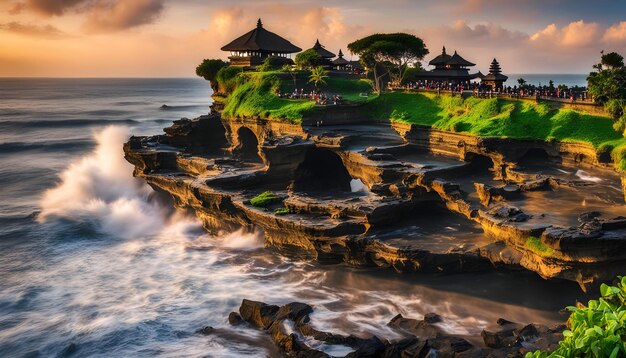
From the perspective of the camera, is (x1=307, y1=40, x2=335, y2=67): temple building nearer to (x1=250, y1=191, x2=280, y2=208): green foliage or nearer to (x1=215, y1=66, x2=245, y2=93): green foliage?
(x1=215, y1=66, x2=245, y2=93): green foliage

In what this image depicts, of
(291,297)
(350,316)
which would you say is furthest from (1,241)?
(350,316)

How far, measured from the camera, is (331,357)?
23.6 meters

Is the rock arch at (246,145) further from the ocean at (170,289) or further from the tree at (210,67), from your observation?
the tree at (210,67)

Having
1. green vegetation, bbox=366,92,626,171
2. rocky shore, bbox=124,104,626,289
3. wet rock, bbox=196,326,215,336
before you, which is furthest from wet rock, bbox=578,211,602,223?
wet rock, bbox=196,326,215,336

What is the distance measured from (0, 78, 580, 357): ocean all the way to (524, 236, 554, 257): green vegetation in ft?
9.81

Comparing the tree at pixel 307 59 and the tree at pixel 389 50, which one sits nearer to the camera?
the tree at pixel 389 50

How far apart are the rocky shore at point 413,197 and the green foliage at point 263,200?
1.33ft

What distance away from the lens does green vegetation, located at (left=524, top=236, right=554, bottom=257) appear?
84.3 ft

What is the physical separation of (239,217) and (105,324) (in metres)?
13.9

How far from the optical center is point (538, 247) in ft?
85.9

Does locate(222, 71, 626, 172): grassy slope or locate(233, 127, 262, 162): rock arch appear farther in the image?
locate(233, 127, 262, 162): rock arch

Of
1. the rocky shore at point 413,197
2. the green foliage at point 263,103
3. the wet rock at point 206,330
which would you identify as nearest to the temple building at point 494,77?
the rocky shore at point 413,197

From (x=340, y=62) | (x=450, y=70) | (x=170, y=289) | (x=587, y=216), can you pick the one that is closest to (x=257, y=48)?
(x=340, y=62)

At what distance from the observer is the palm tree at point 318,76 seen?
60.5 m
